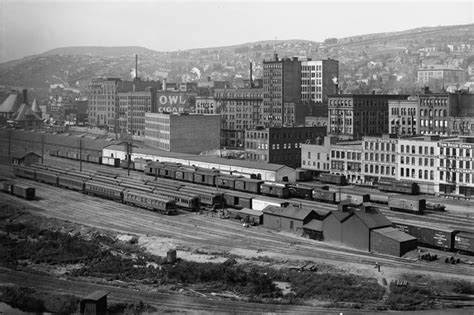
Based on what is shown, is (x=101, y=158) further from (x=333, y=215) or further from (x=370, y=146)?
(x=333, y=215)

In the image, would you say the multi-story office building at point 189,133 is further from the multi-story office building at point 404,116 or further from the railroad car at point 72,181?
the railroad car at point 72,181

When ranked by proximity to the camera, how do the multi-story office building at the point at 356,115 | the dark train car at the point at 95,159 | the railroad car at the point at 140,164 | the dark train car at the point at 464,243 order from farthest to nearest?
the multi-story office building at the point at 356,115, the dark train car at the point at 95,159, the railroad car at the point at 140,164, the dark train car at the point at 464,243

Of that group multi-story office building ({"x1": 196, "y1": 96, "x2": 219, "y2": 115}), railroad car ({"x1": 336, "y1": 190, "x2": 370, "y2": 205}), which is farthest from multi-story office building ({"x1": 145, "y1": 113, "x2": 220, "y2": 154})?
railroad car ({"x1": 336, "y1": 190, "x2": 370, "y2": 205})

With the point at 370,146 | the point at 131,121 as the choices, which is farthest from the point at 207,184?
the point at 131,121

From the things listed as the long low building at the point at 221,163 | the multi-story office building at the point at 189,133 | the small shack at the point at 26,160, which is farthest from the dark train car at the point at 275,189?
the small shack at the point at 26,160

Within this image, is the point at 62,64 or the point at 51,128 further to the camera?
the point at 62,64

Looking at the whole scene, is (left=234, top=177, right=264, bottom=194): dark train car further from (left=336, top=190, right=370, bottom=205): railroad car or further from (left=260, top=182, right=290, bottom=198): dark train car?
(left=336, top=190, right=370, bottom=205): railroad car
